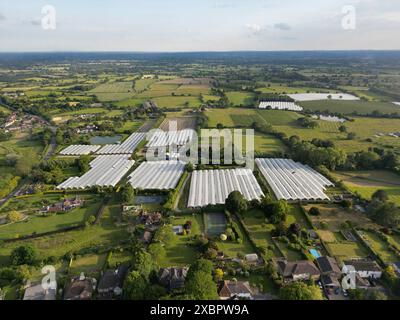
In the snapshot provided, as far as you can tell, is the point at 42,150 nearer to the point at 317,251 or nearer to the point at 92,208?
the point at 92,208

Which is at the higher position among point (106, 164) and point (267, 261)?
point (106, 164)

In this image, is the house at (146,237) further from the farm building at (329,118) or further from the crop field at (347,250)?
the farm building at (329,118)

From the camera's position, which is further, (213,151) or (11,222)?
(213,151)

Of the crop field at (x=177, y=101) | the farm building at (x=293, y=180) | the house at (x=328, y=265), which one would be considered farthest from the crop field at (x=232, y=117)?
the house at (x=328, y=265)

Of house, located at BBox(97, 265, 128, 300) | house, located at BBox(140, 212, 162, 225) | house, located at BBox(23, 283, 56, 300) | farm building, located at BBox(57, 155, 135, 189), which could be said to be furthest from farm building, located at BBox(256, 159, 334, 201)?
house, located at BBox(23, 283, 56, 300)

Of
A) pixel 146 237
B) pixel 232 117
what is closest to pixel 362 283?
pixel 146 237

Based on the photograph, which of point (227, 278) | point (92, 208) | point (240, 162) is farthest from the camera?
point (240, 162)
